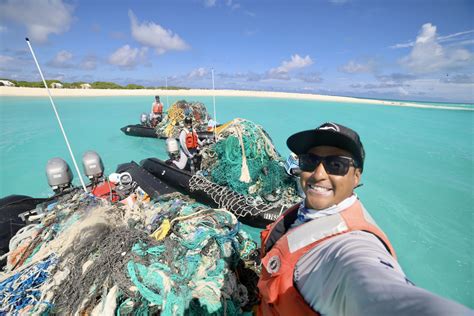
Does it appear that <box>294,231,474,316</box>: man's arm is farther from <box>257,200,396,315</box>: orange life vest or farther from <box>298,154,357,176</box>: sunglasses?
<box>298,154,357,176</box>: sunglasses

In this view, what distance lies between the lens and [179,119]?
35.3 ft

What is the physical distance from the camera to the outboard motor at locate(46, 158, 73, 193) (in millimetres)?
3998

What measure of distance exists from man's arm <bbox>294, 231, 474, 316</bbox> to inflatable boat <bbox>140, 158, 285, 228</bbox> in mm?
3223

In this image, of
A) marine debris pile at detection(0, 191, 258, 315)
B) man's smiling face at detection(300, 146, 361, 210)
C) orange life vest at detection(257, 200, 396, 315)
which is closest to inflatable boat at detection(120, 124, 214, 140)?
marine debris pile at detection(0, 191, 258, 315)

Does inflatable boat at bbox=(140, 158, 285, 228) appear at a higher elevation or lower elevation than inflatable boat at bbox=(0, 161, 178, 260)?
lower

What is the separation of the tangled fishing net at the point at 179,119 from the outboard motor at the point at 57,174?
21.7 ft

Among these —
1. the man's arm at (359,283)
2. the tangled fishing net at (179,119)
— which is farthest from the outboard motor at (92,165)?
the tangled fishing net at (179,119)

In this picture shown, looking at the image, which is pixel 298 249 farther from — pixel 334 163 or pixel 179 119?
pixel 179 119

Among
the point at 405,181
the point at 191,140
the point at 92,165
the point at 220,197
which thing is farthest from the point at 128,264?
the point at 405,181

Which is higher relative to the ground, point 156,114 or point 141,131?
point 156,114

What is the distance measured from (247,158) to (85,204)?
3.16 metres

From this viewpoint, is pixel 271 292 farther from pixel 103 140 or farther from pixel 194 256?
pixel 103 140

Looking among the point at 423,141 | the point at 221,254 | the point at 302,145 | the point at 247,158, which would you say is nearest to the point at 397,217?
the point at 247,158

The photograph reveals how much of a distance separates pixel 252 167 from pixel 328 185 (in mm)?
3665
